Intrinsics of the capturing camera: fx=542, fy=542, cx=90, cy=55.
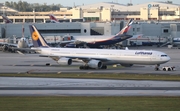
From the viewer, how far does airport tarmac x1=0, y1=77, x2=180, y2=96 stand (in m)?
44.7

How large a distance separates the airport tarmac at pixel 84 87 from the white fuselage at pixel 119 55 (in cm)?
1484

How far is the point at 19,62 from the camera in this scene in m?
82.2

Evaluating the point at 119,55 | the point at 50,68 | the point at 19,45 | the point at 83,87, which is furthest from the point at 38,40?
the point at 83,87

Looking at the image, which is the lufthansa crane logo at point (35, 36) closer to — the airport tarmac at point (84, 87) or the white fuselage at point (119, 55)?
the white fuselage at point (119, 55)

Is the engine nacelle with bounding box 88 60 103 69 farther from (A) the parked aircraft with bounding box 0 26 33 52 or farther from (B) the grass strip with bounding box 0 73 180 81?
(A) the parked aircraft with bounding box 0 26 33 52

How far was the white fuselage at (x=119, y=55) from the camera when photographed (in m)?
68.6

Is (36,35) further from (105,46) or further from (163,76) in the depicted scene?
(105,46)
